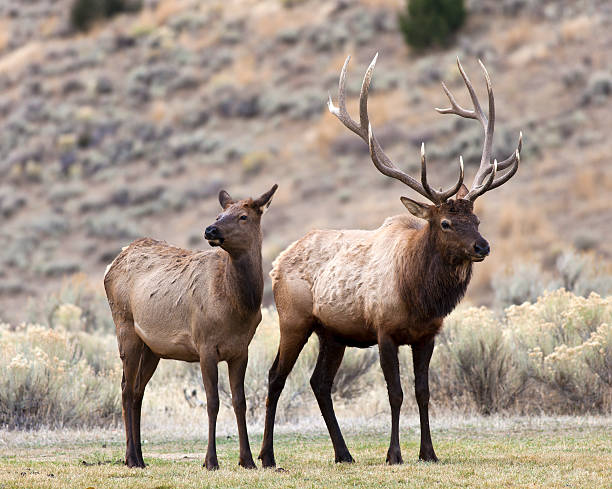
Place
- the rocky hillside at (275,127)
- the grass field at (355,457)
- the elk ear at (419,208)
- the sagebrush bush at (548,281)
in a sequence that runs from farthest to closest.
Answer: the rocky hillside at (275,127)
the sagebrush bush at (548,281)
the elk ear at (419,208)
the grass field at (355,457)

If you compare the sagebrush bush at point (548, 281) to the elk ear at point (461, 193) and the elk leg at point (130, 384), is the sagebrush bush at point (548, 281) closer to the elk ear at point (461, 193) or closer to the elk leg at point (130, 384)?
the elk ear at point (461, 193)

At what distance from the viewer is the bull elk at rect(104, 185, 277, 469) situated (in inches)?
352

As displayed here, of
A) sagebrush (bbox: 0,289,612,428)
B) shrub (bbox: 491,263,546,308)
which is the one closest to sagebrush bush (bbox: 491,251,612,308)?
shrub (bbox: 491,263,546,308)

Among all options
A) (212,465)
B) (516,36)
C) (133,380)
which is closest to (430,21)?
(516,36)

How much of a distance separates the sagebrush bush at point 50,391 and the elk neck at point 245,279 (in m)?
4.26

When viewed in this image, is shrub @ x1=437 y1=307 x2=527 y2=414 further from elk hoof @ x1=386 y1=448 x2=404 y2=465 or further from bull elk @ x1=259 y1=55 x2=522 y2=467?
elk hoof @ x1=386 y1=448 x2=404 y2=465

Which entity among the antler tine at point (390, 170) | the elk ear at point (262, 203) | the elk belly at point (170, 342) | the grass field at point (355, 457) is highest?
the antler tine at point (390, 170)

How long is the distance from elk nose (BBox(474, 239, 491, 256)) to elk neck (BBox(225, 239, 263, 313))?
6.53 ft

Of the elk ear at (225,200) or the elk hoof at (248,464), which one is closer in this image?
the elk hoof at (248,464)

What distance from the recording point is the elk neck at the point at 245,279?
8.96 m

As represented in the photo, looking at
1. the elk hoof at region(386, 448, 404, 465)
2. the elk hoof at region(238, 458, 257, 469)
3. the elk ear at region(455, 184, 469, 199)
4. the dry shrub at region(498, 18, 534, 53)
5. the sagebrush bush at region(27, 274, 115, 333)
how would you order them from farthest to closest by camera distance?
the dry shrub at region(498, 18, 534, 53), the sagebrush bush at region(27, 274, 115, 333), the elk ear at region(455, 184, 469, 199), the elk hoof at region(386, 448, 404, 465), the elk hoof at region(238, 458, 257, 469)

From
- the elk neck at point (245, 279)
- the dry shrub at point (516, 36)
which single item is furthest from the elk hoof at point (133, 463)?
the dry shrub at point (516, 36)

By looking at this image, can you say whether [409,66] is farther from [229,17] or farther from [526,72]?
[229,17]

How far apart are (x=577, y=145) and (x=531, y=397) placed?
18.8 m
